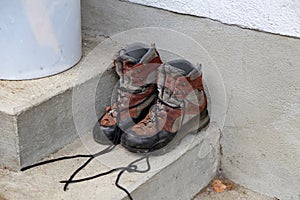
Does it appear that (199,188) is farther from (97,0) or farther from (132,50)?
(97,0)

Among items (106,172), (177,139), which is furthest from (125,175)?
(177,139)

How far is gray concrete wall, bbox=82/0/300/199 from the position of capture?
79.0 inches

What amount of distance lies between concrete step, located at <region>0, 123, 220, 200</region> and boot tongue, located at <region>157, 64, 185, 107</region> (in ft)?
0.56

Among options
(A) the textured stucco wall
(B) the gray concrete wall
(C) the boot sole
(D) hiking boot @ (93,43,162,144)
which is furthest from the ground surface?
(A) the textured stucco wall

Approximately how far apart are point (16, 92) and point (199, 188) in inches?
29.9

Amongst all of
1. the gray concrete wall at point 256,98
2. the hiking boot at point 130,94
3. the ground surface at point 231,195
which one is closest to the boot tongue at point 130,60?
the hiking boot at point 130,94

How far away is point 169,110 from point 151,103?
0.12 m

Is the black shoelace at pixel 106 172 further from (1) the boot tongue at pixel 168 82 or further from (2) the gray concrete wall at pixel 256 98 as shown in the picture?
(2) the gray concrete wall at pixel 256 98

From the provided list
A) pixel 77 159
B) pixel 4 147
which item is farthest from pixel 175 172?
pixel 4 147

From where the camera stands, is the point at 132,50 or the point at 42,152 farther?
the point at 132,50

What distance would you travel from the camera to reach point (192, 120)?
82.1 inches

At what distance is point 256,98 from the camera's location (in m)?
2.09

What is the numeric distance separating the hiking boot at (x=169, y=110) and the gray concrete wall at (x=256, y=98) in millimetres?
154

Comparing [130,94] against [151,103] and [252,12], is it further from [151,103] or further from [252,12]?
[252,12]
